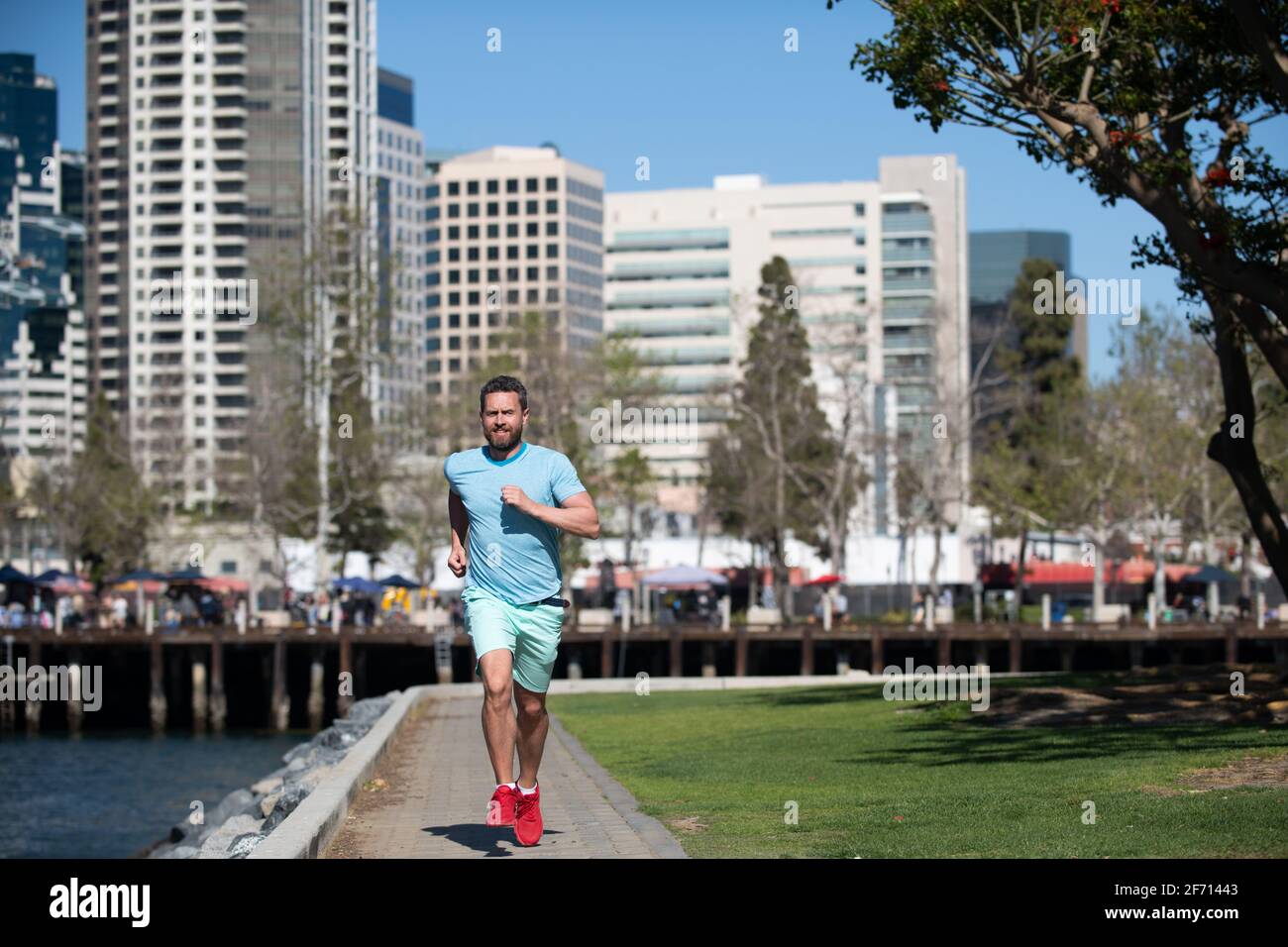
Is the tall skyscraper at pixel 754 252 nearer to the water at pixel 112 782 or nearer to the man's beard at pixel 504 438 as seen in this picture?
the water at pixel 112 782

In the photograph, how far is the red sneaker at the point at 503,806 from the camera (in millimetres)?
11008

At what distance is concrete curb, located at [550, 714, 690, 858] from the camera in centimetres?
1091

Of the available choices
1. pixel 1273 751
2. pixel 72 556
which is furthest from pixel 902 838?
pixel 72 556

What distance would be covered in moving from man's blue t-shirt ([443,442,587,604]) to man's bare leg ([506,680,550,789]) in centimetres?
60

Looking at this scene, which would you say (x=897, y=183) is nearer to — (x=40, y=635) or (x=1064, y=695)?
(x=40, y=635)

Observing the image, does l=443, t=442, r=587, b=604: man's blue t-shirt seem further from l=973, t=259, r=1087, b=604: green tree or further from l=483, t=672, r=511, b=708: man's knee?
l=973, t=259, r=1087, b=604: green tree

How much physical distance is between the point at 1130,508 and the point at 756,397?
15813mm

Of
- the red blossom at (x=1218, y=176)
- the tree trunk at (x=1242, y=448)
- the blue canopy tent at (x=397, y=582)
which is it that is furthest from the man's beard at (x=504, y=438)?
the blue canopy tent at (x=397, y=582)

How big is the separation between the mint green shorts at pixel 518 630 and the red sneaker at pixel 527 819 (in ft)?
2.03

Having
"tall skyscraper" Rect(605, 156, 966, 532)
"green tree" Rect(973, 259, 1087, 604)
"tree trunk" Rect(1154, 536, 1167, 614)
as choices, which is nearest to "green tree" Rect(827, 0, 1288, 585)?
"tree trunk" Rect(1154, 536, 1167, 614)

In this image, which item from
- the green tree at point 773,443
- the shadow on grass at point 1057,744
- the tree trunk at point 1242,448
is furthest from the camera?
the green tree at point 773,443

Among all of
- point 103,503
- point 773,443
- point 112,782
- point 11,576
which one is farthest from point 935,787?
point 103,503
